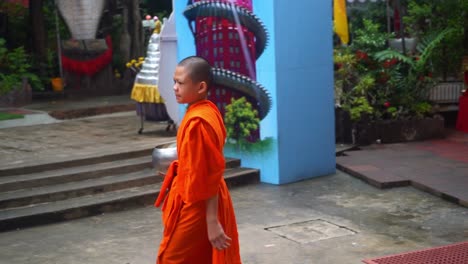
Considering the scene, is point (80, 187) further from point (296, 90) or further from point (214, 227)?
point (214, 227)

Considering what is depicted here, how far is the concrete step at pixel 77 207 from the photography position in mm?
7543

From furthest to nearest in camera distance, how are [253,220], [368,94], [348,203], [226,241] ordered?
[368,94] → [348,203] → [253,220] → [226,241]

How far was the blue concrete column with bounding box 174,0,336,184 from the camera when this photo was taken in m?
8.91

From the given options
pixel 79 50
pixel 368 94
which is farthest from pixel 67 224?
pixel 79 50

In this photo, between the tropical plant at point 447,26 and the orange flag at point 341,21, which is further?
the orange flag at point 341,21

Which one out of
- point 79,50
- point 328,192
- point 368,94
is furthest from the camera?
point 79,50

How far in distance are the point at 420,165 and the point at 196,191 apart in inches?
241

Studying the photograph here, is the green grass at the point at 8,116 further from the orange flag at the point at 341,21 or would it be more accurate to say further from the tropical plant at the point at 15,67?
the orange flag at the point at 341,21

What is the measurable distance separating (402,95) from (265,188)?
3634 mm

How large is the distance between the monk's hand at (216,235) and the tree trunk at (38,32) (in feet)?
43.5

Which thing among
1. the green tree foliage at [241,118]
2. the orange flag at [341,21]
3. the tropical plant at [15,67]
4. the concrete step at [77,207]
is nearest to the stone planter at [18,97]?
the tropical plant at [15,67]

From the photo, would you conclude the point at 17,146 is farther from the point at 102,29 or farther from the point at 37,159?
the point at 102,29

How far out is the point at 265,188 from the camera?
903 centimetres

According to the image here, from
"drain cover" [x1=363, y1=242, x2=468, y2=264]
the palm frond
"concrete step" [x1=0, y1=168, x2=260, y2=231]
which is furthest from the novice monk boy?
the palm frond
